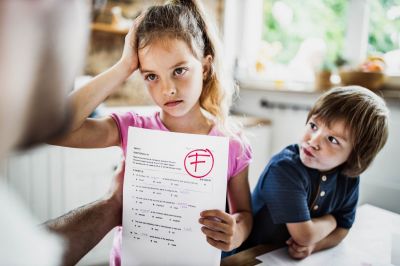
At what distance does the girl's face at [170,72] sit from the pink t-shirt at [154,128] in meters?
0.10

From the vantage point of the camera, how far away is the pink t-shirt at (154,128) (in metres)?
0.64

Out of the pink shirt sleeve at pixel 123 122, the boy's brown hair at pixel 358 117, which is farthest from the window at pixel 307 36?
the pink shirt sleeve at pixel 123 122

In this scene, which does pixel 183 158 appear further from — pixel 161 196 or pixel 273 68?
pixel 273 68

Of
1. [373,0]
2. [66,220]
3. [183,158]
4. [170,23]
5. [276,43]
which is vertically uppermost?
[373,0]

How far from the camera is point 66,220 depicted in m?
0.56

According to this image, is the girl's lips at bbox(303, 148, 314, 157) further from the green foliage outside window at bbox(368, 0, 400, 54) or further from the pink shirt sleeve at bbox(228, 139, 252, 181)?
the green foliage outside window at bbox(368, 0, 400, 54)

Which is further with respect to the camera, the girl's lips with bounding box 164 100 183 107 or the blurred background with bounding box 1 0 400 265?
the blurred background with bounding box 1 0 400 265

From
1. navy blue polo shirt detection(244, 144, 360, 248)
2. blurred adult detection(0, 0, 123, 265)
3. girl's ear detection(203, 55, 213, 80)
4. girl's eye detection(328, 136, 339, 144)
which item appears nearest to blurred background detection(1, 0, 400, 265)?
navy blue polo shirt detection(244, 144, 360, 248)

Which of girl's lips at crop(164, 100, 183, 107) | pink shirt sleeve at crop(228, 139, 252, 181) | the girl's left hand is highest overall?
girl's lips at crop(164, 100, 183, 107)

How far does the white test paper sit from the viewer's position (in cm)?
47

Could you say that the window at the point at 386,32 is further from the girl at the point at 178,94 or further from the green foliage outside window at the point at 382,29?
the girl at the point at 178,94

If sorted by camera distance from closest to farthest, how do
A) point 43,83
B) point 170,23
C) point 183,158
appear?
point 43,83, point 183,158, point 170,23

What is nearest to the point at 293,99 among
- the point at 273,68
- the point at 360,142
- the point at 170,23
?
the point at 273,68

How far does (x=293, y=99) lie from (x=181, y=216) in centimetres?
156
